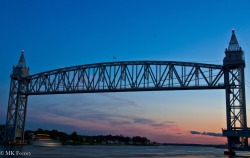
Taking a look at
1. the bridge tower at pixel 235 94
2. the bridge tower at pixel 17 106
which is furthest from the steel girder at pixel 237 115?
the bridge tower at pixel 17 106

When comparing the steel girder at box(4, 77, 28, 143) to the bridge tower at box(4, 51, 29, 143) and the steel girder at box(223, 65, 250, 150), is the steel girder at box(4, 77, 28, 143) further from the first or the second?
the steel girder at box(223, 65, 250, 150)

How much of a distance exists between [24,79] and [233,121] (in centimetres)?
4843

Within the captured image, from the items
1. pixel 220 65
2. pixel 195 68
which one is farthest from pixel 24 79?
pixel 220 65

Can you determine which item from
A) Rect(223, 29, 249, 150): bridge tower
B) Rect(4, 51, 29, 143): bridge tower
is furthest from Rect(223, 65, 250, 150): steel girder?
Rect(4, 51, 29, 143): bridge tower

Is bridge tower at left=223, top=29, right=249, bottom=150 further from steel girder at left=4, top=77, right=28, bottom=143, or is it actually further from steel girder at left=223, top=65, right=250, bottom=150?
steel girder at left=4, top=77, right=28, bottom=143

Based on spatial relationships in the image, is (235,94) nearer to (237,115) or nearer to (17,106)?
(237,115)

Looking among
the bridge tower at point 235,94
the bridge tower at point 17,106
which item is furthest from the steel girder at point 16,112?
the bridge tower at point 235,94

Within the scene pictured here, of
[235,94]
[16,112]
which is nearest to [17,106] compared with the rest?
[16,112]

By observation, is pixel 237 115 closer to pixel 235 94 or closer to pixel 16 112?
pixel 235 94

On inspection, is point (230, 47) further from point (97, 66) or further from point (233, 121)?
point (97, 66)

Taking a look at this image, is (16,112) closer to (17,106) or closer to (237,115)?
(17,106)

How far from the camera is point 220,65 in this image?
168ft

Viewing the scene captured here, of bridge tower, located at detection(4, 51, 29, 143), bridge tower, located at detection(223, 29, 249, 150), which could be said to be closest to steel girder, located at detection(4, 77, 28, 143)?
bridge tower, located at detection(4, 51, 29, 143)

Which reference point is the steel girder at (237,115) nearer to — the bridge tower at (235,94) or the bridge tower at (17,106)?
the bridge tower at (235,94)
